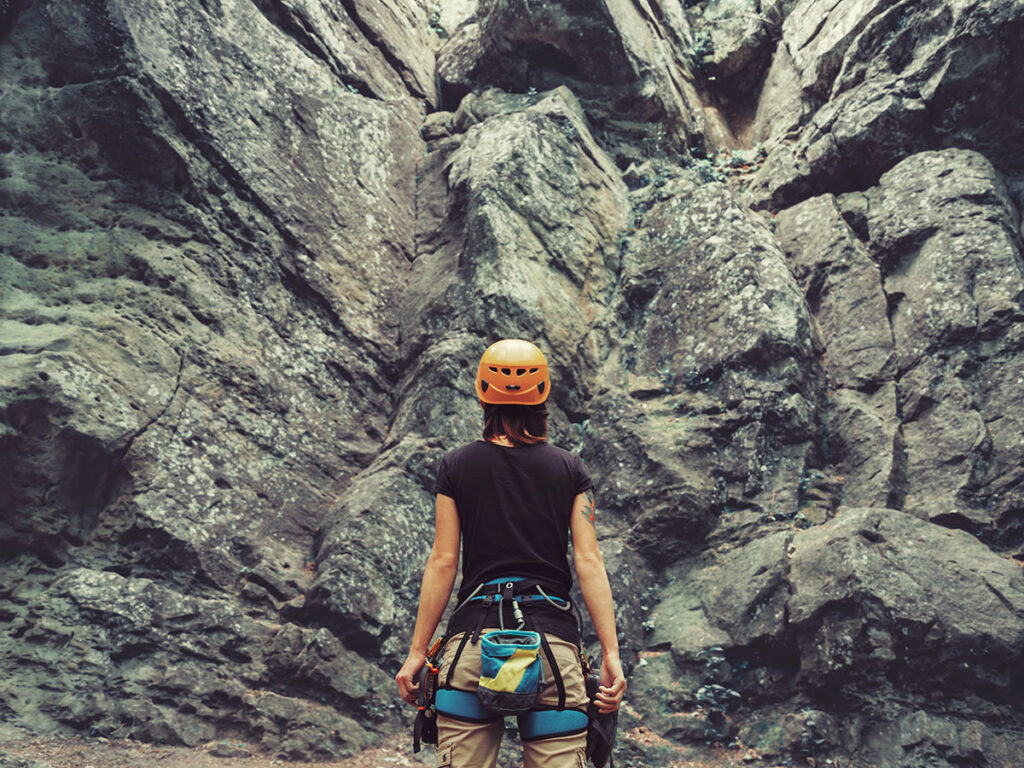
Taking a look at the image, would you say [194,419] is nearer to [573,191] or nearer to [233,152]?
[233,152]

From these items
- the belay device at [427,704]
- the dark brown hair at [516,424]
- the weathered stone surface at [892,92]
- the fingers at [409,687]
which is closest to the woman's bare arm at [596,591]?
the dark brown hair at [516,424]

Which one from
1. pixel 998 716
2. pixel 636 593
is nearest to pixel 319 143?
pixel 636 593

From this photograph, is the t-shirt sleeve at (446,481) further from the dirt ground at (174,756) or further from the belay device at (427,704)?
the dirt ground at (174,756)

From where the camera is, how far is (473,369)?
911 centimetres

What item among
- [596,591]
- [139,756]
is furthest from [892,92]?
[139,756]

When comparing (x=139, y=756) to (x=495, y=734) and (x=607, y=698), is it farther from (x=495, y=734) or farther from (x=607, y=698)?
(x=607, y=698)

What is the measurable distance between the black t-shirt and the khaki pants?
0.28 meters

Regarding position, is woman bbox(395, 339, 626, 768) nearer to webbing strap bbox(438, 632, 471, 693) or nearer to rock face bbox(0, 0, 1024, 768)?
webbing strap bbox(438, 632, 471, 693)

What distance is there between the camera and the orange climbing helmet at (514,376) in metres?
3.22

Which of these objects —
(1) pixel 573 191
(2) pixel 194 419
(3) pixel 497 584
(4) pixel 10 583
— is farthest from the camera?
(1) pixel 573 191

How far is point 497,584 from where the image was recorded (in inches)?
117

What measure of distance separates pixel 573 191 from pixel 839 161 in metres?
4.09

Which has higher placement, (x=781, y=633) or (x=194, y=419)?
(x=194, y=419)

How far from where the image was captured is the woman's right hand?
2.87 meters
